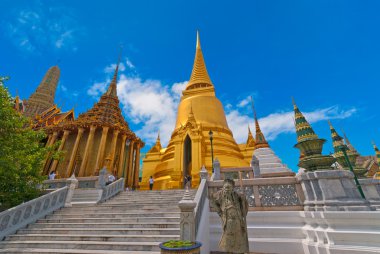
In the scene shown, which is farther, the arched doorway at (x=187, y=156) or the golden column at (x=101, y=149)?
the golden column at (x=101, y=149)

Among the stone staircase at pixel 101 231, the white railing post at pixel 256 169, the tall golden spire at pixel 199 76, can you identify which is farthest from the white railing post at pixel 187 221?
the tall golden spire at pixel 199 76

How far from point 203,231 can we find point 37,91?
56111 millimetres

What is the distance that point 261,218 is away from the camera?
22.5 ft

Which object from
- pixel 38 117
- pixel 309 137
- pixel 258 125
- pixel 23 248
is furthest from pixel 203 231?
pixel 38 117

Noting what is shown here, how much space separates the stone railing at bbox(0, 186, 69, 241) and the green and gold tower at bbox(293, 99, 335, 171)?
36.3ft

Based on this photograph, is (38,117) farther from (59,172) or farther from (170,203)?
(170,203)

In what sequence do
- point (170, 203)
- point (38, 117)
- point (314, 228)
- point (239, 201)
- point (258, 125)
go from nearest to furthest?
point (239, 201), point (314, 228), point (170, 203), point (258, 125), point (38, 117)

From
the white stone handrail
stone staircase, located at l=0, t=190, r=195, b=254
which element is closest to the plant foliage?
stone staircase, located at l=0, t=190, r=195, b=254

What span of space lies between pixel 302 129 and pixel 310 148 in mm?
929

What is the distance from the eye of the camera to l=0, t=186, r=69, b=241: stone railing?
281 inches

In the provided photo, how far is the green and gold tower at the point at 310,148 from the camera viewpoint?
22.2 feet

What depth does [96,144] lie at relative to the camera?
23.8 meters

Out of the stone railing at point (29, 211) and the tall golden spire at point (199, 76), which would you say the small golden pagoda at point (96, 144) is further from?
the tall golden spire at point (199, 76)

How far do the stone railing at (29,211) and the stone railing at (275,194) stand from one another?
859 cm
